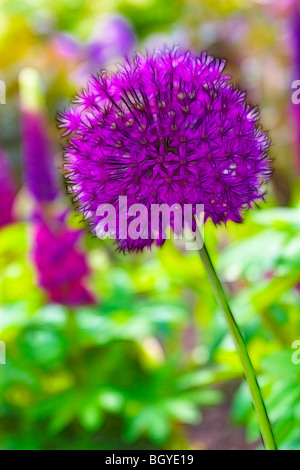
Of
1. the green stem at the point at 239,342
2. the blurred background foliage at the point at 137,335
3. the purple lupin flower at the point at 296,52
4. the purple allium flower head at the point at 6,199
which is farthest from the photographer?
the purple allium flower head at the point at 6,199

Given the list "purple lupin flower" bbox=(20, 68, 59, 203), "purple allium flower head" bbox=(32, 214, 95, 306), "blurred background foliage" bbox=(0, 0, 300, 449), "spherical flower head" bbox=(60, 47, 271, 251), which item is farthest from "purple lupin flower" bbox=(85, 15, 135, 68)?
"spherical flower head" bbox=(60, 47, 271, 251)

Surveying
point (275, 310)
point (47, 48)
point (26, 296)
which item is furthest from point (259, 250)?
point (47, 48)

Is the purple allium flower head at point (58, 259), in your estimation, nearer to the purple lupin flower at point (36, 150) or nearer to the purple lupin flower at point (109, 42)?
the purple lupin flower at point (36, 150)

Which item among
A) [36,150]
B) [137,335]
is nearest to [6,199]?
[36,150]

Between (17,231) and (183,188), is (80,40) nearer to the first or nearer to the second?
(17,231)

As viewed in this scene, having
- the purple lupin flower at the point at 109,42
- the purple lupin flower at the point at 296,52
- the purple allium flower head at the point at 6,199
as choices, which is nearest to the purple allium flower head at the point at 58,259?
the purple allium flower head at the point at 6,199

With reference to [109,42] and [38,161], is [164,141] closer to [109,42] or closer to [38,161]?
[38,161]
